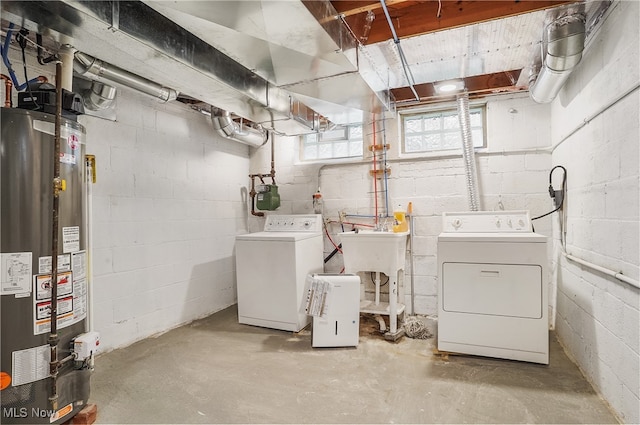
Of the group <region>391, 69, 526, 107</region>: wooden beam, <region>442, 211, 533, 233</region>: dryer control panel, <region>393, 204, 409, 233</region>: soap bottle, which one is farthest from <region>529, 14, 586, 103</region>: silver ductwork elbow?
<region>393, 204, 409, 233</region>: soap bottle

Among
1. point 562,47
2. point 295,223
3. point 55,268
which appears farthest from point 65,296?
point 562,47

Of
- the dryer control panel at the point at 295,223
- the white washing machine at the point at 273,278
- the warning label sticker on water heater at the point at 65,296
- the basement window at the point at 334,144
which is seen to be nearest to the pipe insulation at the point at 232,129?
the basement window at the point at 334,144

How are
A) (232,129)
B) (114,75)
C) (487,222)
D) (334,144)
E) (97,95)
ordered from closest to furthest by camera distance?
(114,75)
(97,95)
(487,222)
(232,129)
(334,144)

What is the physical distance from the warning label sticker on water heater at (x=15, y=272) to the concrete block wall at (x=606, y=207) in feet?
9.18

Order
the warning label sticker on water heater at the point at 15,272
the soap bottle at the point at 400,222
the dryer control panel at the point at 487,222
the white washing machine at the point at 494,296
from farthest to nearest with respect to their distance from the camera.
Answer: the soap bottle at the point at 400,222, the dryer control panel at the point at 487,222, the white washing machine at the point at 494,296, the warning label sticker on water heater at the point at 15,272

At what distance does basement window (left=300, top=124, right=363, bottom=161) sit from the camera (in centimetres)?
371

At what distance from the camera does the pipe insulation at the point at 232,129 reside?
3.25 metres

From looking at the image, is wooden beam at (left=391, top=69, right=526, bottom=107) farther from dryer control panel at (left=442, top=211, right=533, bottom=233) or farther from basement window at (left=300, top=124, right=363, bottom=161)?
dryer control panel at (left=442, top=211, right=533, bottom=233)

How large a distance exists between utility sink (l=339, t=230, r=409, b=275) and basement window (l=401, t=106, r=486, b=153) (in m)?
1.14

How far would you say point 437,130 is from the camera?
337 cm

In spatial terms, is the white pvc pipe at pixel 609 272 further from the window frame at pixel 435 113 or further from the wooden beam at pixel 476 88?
the wooden beam at pixel 476 88

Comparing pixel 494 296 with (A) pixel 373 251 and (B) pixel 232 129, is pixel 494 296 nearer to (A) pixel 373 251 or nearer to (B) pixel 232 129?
(A) pixel 373 251

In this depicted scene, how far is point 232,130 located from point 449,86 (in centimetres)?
216

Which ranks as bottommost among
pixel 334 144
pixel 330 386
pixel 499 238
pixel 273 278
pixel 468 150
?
pixel 330 386
